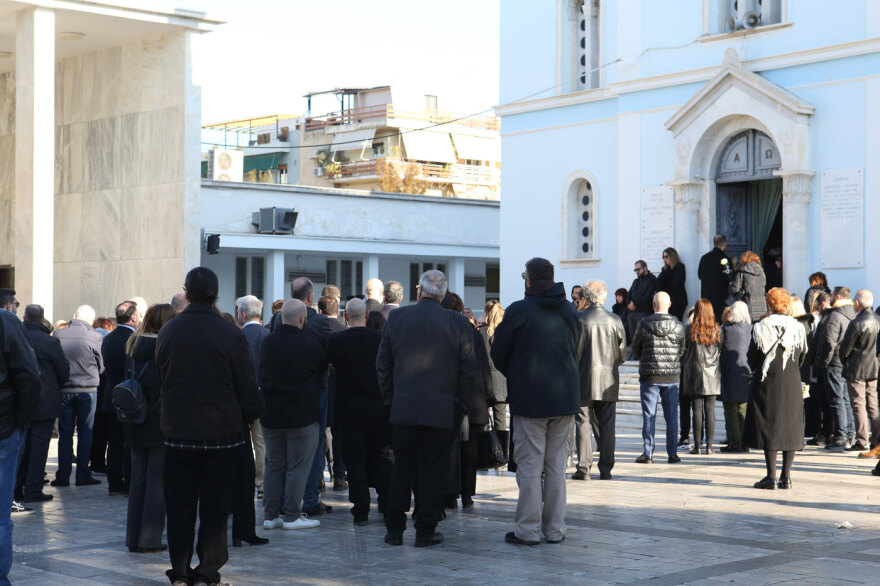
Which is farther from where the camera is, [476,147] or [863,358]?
[476,147]

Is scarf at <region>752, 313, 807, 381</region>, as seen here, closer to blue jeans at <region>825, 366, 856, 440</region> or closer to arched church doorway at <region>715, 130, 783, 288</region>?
blue jeans at <region>825, 366, 856, 440</region>

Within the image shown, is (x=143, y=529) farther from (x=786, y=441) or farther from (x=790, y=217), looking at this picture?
(x=790, y=217)

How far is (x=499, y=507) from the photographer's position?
1077 cm

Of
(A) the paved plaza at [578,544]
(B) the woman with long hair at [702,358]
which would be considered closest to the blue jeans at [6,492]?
(A) the paved plaza at [578,544]

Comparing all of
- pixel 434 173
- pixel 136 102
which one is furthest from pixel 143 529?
pixel 434 173

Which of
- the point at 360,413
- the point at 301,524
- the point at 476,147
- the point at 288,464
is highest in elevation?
the point at 476,147

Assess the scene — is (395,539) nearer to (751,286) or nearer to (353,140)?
(751,286)

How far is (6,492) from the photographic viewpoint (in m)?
7.18

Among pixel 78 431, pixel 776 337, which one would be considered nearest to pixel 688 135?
pixel 776 337

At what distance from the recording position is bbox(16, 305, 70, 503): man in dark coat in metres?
11.2

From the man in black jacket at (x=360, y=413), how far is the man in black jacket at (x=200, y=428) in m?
1.98

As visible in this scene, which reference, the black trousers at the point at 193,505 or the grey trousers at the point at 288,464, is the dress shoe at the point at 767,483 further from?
the black trousers at the point at 193,505

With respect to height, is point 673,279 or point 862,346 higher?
point 673,279

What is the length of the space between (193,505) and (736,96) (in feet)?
51.8
